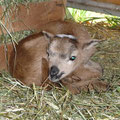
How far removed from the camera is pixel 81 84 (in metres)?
4.43

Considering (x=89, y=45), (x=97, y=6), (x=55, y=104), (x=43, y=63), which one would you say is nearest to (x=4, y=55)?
(x=43, y=63)

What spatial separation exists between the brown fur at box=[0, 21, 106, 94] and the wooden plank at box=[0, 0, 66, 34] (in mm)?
217

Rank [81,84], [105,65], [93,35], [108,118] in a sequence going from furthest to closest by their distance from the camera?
[93,35] < [105,65] < [81,84] < [108,118]

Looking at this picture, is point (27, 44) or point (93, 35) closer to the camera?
point (27, 44)

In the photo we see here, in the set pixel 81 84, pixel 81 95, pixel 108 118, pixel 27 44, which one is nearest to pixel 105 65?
pixel 81 84

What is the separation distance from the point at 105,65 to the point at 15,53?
7.14ft

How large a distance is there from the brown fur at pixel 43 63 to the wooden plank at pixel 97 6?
151 cm

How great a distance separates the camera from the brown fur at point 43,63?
13.1 feet

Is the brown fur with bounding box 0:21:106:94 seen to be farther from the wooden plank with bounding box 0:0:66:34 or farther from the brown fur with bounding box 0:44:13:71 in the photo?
the wooden plank with bounding box 0:0:66:34

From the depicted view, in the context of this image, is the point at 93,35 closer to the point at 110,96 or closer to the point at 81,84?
the point at 81,84

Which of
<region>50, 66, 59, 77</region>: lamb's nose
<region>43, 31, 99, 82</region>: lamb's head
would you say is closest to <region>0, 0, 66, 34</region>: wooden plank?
<region>43, 31, 99, 82</region>: lamb's head

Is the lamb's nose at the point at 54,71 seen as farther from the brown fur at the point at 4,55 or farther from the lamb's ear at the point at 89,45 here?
the brown fur at the point at 4,55

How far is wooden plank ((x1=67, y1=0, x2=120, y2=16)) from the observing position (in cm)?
593

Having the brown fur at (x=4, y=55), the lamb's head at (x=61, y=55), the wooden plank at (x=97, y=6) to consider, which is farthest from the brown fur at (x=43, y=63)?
the wooden plank at (x=97, y=6)
